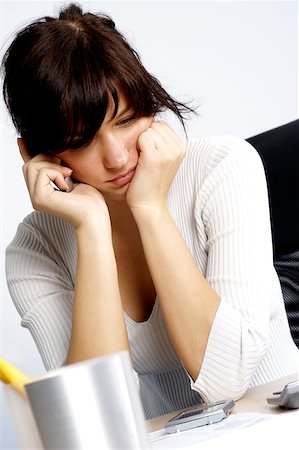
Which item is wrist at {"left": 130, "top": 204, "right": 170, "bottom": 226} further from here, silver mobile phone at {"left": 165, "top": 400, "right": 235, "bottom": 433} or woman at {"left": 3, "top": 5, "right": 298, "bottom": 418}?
silver mobile phone at {"left": 165, "top": 400, "right": 235, "bottom": 433}

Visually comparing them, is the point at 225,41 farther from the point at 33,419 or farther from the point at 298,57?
the point at 33,419

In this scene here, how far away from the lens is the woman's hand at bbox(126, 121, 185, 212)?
1258mm

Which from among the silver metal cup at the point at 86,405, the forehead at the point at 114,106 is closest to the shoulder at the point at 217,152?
the forehead at the point at 114,106

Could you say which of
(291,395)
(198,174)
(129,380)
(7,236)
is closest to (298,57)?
(7,236)

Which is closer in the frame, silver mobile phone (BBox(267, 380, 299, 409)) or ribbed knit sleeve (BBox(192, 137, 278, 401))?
silver mobile phone (BBox(267, 380, 299, 409))

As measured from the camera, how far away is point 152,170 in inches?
49.8

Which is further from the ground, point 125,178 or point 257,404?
point 125,178

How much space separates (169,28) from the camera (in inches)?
104

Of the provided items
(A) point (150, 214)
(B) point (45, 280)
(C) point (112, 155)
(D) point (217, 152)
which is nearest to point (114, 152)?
(C) point (112, 155)

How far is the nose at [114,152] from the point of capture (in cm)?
123

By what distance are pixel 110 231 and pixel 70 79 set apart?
248 millimetres

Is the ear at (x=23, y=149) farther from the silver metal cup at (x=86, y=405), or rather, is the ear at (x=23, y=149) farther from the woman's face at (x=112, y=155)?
the silver metal cup at (x=86, y=405)

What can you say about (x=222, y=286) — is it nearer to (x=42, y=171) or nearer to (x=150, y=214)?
(x=150, y=214)

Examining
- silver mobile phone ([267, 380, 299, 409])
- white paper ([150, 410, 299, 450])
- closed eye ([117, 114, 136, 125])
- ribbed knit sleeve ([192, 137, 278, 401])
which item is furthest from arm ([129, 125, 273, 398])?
white paper ([150, 410, 299, 450])
